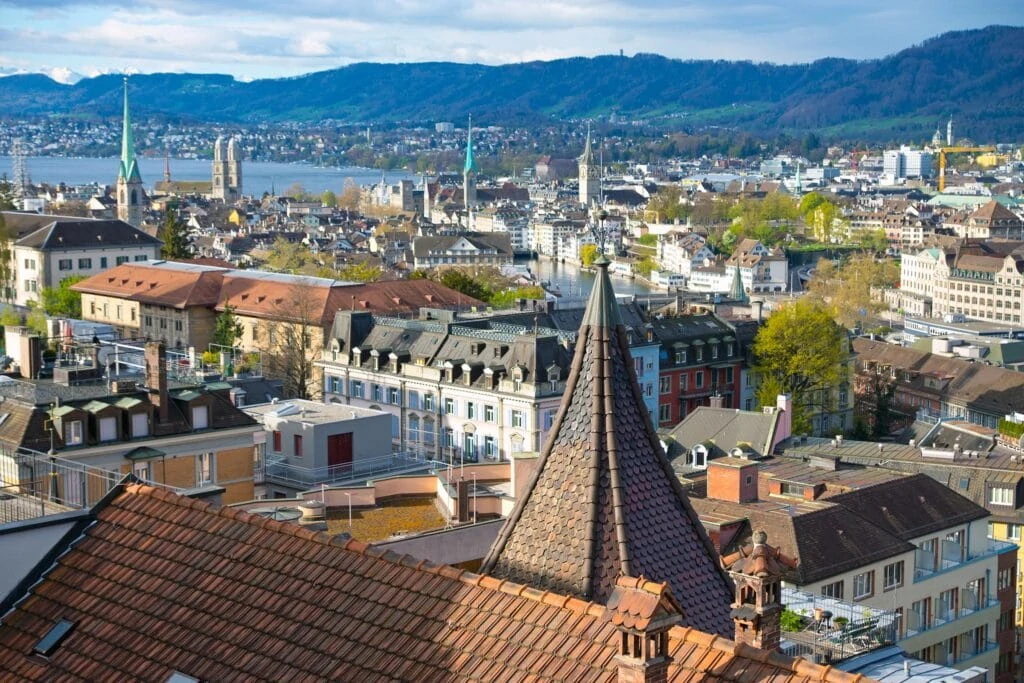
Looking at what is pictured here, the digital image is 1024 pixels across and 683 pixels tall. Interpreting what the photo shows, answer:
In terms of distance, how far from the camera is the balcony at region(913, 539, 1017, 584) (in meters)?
24.1

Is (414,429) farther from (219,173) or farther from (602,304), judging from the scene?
(219,173)

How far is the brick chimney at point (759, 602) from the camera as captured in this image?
8328 mm

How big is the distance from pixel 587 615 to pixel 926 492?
1890 cm

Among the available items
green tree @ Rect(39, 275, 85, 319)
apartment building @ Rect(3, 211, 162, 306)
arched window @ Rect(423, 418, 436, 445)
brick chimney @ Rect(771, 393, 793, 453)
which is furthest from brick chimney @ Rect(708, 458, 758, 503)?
apartment building @ Rect(3, 211, 162, 306)

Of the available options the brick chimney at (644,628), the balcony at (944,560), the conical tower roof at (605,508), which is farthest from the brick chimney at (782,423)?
the brick chimney at (644,628)

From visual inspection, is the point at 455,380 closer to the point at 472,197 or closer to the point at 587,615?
the point at 587,615

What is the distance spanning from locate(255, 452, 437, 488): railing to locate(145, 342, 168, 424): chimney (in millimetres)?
2800

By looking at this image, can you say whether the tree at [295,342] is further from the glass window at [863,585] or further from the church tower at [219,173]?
the church tower at [219,173]

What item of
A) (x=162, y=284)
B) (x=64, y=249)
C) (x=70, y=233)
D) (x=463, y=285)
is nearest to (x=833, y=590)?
(x=162, y=284)

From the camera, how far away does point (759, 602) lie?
27.3 ft

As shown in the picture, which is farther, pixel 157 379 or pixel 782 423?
pixel 782 423

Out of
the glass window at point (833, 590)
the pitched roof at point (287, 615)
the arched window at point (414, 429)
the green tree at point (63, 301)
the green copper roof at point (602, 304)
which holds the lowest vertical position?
the arched window at point (414, 429)

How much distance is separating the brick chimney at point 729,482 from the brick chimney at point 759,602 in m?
15.9

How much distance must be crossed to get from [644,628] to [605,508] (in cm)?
199
